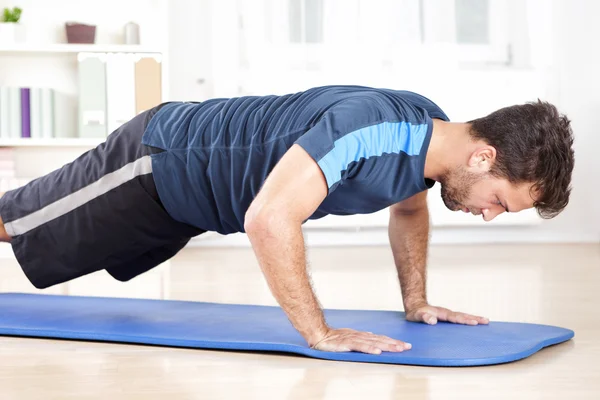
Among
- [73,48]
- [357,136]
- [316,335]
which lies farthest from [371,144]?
[73,48]

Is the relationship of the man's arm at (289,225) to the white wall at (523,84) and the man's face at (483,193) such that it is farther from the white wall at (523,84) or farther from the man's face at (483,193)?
the white wall at (523,84)

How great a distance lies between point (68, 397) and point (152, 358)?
1.02 feet

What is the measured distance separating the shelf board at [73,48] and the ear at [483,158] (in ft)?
8.25

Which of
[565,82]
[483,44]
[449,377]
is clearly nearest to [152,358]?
[449,377]

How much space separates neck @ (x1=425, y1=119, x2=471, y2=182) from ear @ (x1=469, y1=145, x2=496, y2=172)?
0.11 feet

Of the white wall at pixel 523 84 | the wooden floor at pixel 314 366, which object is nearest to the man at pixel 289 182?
the wooden floor at pixel 314 366

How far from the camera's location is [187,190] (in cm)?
194

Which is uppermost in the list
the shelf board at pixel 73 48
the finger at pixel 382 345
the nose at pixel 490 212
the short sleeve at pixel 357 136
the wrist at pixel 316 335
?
the shelf board at pixel 73 48

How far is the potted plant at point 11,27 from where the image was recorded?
3.87m

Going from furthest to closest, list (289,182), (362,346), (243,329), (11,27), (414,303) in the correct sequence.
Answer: (11,27)
(414,303)
(243,329)
(362,346)
(289,182)

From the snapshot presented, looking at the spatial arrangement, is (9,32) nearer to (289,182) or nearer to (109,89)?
(109,89)

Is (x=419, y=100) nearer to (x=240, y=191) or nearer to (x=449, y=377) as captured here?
(x=240, y=191)

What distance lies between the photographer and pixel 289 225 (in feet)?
5.30

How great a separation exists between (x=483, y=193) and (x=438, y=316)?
16.6 inches
